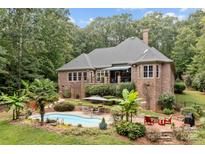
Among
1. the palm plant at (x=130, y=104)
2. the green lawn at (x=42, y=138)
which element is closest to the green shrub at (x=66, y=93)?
the green lawn at (x=42, y=138)

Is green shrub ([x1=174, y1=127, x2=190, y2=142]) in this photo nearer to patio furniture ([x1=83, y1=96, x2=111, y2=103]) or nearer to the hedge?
patio furniture ([x1=83, y1=96, x2=111, y2=103])

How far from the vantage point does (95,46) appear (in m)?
18.0

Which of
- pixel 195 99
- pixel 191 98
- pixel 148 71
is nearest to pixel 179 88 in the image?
pixel 191 98

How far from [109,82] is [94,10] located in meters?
5.39

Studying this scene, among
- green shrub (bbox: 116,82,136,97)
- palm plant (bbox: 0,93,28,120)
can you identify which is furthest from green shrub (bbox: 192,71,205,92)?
palm plant (bbox: 0,93,28,120)

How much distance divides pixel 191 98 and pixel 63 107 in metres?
6.93

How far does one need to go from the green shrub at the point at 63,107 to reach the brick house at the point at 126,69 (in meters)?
1.81

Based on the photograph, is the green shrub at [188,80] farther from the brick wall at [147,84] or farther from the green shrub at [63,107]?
the green shrub at [63,107]

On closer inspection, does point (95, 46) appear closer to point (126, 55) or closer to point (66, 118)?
point (126, 55)

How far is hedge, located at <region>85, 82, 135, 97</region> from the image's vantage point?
722 inches

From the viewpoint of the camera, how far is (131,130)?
12539 mm

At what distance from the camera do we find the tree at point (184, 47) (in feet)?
58.2

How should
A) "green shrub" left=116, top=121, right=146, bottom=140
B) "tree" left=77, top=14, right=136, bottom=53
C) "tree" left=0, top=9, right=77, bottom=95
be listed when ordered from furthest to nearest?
1. "tree" left=0, top=9, right=77, bottom=95
2. "tree" left=77, top=14, right=136, bottom=53
3. "green shrub" left=116, top=121, right=146, bottom=140
